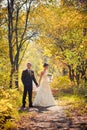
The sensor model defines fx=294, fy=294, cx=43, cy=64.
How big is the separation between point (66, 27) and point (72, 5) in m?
11.9

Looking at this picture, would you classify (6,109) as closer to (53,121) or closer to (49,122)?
(49,122)

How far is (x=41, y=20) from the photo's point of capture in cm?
2739

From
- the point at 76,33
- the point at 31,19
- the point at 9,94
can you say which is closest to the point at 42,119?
the point at 9,94

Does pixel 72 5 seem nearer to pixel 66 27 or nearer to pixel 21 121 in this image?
pixel 21 121

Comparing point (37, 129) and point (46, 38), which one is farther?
point (46, 38)

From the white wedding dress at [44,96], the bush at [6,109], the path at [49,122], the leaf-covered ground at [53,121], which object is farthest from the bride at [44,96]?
the bush at [6,109]

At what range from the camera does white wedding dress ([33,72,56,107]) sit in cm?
1548

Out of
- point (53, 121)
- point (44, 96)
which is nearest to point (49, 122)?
point (53, 121)

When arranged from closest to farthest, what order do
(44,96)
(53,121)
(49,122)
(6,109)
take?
(6,109)
(49,122)
(53,121)
(44,96)

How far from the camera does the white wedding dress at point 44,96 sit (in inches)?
609

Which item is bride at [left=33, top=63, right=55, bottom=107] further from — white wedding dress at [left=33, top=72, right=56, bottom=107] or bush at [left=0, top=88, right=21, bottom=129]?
bush at [left=0, top=88, right=21, bottom=129]

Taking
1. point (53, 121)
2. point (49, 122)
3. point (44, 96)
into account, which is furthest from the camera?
point (44, 96)

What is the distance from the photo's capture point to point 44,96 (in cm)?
1579

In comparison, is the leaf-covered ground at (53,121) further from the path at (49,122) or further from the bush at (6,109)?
the bush at (6,109)
